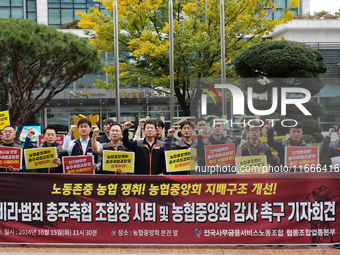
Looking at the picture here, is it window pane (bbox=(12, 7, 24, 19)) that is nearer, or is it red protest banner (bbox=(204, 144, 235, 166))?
red protest banner (bbox=(204, 144, 235, 166))

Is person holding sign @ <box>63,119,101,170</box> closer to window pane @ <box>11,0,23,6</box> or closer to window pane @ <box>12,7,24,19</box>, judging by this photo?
window pane @ <box>12,7,24,19</box>

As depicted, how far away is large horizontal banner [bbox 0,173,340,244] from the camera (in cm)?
512

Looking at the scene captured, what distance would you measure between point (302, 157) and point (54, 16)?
31.2 m

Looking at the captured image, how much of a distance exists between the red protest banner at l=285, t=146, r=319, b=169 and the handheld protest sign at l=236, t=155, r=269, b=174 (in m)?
0.38

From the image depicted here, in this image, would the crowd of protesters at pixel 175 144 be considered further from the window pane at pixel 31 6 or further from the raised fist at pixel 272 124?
the window pane at pixel 31 6

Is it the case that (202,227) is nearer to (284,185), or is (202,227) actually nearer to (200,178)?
(200,178)

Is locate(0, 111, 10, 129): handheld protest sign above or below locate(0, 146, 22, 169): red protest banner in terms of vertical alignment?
above

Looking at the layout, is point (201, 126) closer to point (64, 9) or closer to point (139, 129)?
point (139, 129)

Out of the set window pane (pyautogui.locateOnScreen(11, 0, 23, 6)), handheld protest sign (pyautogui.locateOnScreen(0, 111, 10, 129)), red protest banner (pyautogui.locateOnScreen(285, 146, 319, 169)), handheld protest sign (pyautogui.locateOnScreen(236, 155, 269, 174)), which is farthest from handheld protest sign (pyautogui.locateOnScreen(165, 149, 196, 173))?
window pane (pyautogui.locateOnScreen(11, 0, 23, 6))

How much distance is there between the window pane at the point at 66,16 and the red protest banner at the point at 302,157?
1200 inches

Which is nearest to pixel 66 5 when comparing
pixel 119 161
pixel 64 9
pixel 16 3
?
pixel 64 9

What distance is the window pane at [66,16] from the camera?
32.6 meters

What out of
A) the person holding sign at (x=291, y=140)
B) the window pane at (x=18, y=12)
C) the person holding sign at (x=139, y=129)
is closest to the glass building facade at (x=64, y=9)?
the window pane at (x=18, y=12)

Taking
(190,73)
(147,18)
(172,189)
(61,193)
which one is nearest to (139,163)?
(172,189)
